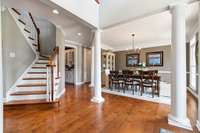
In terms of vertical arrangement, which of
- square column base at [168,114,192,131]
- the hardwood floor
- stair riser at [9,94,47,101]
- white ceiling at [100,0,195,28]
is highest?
white ceiling at [100,0,195,28]

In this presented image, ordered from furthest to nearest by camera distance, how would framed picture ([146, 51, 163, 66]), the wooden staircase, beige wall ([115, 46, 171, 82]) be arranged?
1. framed picture ([146, 51, 163, 66])
2. beige wall ([115, 46, 171, 82])
3. the wooden staircase

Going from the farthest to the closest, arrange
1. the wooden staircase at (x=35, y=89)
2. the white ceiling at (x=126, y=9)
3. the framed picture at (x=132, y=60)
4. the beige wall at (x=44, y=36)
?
the framed picture at (x=132, y=60) < the beige wall at (x=44, y=36) < the wooden staircase at (x=35, y=89) < the white ceiling at (x=126, y=9)

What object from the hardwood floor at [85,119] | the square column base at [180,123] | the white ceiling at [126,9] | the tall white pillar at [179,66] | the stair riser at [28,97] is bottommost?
the hardwood floor at [85,119]

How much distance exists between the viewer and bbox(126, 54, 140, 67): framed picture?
7896mm

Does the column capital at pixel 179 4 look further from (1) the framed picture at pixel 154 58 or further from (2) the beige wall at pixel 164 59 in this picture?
(1) the framed picture at pixel 154 58

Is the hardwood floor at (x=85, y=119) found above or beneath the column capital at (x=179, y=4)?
beneath

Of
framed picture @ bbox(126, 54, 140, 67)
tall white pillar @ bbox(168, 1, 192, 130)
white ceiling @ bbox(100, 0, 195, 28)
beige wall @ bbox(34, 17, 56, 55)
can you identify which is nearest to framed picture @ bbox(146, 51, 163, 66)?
framed picture @ bbox(126, 54, 140, 67)

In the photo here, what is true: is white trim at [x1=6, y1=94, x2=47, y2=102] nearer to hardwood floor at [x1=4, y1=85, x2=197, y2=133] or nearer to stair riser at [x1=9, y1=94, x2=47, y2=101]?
stair riser at [x1=9, y1=94, x2=47, y2=101]

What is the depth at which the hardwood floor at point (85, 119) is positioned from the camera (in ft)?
7.16

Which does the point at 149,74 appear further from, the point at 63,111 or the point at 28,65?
the point at 28,65

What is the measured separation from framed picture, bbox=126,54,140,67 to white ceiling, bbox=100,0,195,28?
4.73 meters

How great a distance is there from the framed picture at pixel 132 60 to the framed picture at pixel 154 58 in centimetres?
65

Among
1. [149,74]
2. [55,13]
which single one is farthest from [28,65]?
[149,74]

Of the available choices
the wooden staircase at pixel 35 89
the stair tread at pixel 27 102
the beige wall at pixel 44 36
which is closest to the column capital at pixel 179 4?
the wooden staircase at pixel 35 89
